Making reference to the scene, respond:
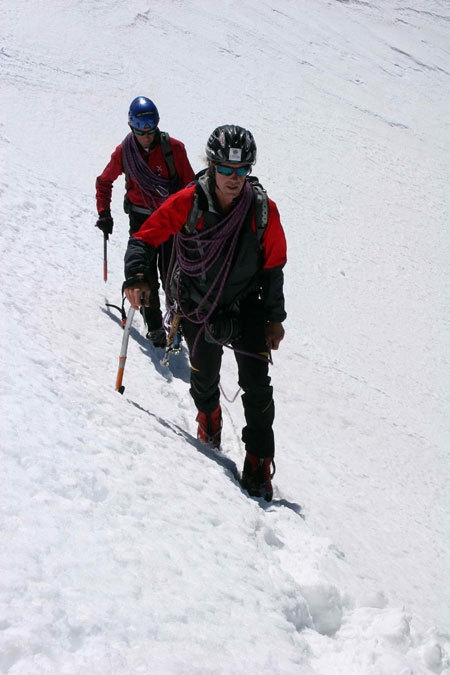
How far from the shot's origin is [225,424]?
4.86 meters

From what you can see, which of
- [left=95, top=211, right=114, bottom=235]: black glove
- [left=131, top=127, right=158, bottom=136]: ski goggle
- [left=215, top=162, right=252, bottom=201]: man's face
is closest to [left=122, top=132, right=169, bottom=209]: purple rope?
[left=131, top=127, right=158, bottom=136]: ski goggle

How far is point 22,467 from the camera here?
7.32ft

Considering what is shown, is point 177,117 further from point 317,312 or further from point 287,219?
point 317,312

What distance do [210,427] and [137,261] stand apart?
119 cm

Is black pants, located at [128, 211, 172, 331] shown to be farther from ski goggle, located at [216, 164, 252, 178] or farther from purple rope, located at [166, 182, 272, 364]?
ski goggle, located at [216, 164, 252, 178]

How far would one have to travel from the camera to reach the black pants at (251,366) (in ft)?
12.7

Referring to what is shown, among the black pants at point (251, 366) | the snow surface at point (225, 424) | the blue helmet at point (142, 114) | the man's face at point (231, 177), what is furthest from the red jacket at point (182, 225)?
the blue helmet at point (142, 114)

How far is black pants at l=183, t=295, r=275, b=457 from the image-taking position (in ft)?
12.7

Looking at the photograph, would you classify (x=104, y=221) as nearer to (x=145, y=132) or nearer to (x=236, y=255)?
(x=145, y=132)

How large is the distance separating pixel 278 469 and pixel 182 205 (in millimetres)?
1958

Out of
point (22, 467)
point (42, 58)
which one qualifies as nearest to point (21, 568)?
point (22, 467)

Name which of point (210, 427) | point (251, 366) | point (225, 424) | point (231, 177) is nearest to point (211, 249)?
point (231, 177)

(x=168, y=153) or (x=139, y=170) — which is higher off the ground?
(x=168, y=153)

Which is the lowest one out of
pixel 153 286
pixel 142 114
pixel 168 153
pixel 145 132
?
pixel 153 286
